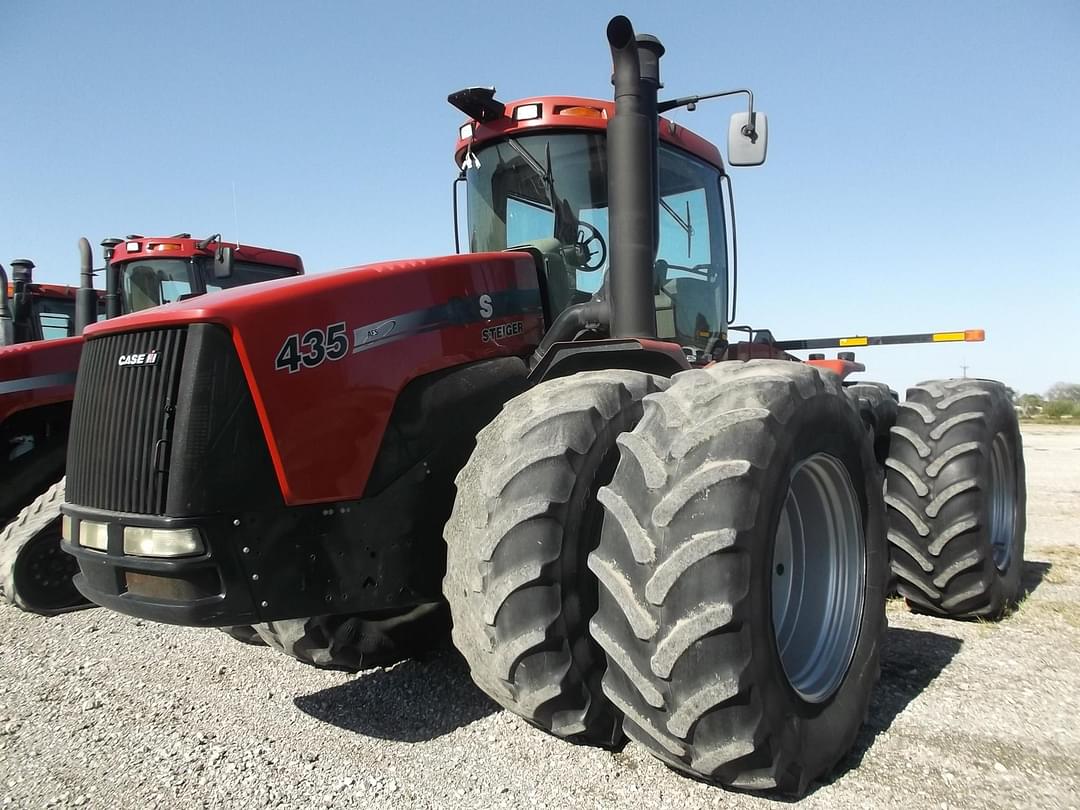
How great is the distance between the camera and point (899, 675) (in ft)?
11.2

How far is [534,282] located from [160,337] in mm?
1600

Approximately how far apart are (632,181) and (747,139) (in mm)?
758

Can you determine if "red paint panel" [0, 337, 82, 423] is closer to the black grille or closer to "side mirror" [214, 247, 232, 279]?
"side mirror" [214, 247, 232, 279]

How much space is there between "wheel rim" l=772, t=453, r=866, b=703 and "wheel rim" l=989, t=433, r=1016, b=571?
7.13 ft

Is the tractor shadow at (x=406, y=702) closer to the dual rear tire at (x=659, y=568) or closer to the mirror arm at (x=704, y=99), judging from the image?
the dual rear tire at (x=659, y=568)

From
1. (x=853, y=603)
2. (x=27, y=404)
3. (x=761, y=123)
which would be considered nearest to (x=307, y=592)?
(x=853, y=603)

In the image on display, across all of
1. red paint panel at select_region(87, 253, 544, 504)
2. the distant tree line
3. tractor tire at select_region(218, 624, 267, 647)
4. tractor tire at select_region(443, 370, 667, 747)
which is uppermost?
red paint panel at select_region(87, 253, 544, 504)

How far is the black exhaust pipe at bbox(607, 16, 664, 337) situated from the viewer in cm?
330

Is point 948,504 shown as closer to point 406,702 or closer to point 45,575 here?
point 406,702

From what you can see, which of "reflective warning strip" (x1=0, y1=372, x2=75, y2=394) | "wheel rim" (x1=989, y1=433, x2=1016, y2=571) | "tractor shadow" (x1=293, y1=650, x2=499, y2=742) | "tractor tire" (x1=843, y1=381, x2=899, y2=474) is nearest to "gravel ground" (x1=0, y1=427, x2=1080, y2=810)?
"tractor shadow" (x1=293, y1=650, x2=499, y2=742)

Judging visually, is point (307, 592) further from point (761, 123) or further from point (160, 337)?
point (761, 123)

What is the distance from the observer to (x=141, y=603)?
7.91 ft

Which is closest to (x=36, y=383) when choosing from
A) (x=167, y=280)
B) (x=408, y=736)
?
(x=167, y=280)

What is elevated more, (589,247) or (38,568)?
(589,247)
